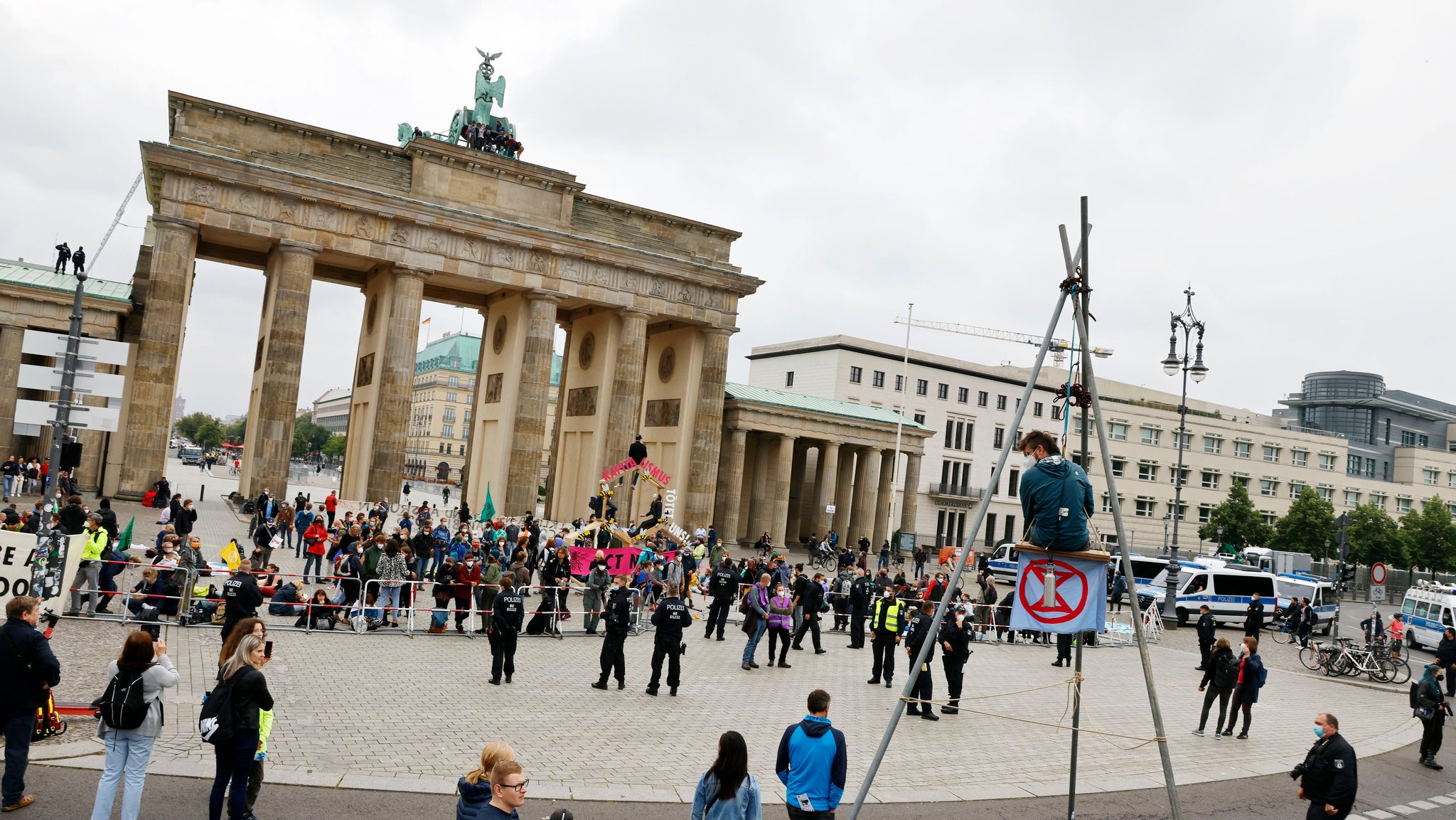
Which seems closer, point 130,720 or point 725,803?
point 725,803

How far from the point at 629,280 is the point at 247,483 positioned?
2052 cm

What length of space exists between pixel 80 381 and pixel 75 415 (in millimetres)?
504

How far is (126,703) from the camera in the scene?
7105 mm

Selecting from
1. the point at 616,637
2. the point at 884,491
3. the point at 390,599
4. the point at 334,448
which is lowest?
the point at 390,599

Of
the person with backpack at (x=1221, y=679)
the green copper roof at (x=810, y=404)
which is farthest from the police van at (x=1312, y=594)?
the green copper roof at (x=810, y=404)

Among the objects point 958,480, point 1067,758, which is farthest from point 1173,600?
point 958,480

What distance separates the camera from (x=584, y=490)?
172ft

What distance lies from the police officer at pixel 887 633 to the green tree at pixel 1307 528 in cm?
6567

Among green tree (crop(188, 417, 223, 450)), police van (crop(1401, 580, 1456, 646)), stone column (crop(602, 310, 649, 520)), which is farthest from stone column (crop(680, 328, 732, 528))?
green tree (crop(188, 417, 223, 450))

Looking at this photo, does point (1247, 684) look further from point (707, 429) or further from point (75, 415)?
point (707, 429)

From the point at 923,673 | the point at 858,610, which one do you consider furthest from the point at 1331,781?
the point at 858,610

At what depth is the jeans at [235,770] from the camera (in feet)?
24.3

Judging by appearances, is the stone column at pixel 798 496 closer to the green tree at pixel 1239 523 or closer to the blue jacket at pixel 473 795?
the green tree at pixel 1239 523

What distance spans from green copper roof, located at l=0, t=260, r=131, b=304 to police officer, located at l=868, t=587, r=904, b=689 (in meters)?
39.1
